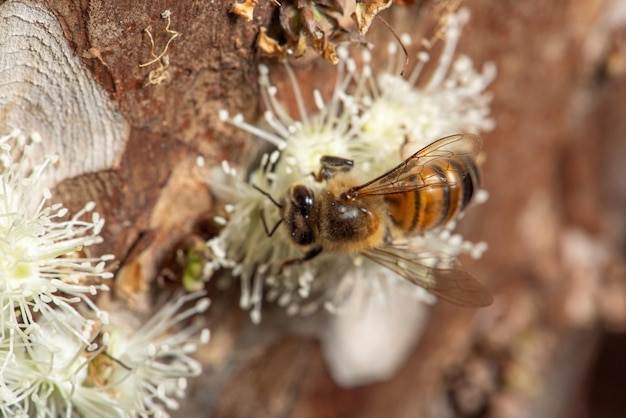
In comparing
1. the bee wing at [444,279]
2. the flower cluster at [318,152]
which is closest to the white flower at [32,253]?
the flower cluster at [318,152]

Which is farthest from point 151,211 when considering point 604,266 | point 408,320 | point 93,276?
point 604,266

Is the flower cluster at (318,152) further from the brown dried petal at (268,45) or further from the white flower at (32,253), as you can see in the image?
the white flower at (32,253)

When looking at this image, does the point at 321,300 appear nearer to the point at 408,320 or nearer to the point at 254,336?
the point at 254,336

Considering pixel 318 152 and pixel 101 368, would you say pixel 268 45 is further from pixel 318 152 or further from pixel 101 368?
pixel 101 368

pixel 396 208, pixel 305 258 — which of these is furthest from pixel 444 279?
pixel 305 258

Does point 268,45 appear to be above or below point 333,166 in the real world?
above

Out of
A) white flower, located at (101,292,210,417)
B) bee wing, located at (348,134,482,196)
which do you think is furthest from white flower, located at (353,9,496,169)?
white flower, located at (101,292,210,417)

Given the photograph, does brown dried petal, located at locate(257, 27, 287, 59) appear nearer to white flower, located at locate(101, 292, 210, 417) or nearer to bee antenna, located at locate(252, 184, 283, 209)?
bee antenna, located at locate(252, 184, 283, 209)
